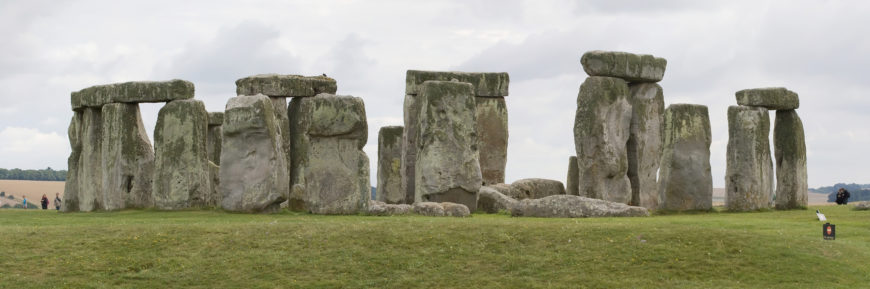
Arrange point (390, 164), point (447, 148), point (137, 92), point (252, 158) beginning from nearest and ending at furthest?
point (252, 158) → point (447, 148) → point (137, 92) → point (390, 164)

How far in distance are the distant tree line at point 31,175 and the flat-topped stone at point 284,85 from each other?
6901 centimetres

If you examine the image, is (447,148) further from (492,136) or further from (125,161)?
(125,161)

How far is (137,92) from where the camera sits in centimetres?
3656

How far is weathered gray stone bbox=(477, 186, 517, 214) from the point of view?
33.7m

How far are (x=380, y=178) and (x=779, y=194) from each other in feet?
41.9

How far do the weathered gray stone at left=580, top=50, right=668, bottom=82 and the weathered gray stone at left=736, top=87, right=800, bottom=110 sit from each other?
2655 millimetres

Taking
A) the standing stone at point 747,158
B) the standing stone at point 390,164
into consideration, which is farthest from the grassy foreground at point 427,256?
the standing stone at point 390,164

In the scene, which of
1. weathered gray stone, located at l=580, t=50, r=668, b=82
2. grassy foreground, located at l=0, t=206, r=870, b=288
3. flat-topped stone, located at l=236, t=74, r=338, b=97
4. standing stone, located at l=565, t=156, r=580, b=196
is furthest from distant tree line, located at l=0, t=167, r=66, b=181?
grassy foreground, located at l=0, t=206, r=870, b=288

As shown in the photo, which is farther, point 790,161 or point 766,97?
point 790,161

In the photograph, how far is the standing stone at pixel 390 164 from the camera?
3962cm

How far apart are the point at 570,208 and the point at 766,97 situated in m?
10.4

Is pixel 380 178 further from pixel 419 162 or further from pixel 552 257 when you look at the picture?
pixel 552 257


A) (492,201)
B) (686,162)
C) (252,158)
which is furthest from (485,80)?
(252,158)

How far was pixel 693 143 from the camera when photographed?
35875mm
